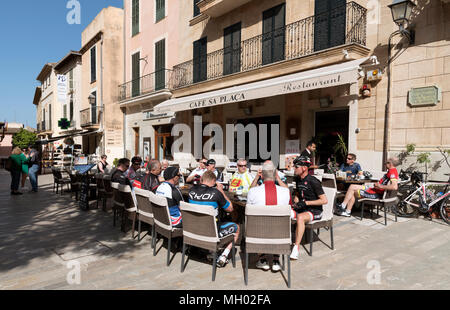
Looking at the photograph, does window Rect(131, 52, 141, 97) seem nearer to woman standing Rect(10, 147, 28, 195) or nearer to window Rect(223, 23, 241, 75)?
window Rect(223, 23, 241, 75)

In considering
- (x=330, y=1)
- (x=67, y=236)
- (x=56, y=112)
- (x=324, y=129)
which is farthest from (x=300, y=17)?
(x=56, y=112)

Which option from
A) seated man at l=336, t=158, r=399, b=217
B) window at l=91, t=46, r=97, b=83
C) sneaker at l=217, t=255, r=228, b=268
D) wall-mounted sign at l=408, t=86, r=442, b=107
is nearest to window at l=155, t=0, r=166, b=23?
window at l=91, t=46, r=97, b=83

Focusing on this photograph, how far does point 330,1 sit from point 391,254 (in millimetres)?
7421

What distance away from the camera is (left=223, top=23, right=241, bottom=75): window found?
11447 mm

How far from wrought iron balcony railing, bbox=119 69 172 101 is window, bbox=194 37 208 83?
203cm

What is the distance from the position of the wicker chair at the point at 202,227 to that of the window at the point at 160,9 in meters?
14.9

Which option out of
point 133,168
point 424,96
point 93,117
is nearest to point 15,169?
point 133,168

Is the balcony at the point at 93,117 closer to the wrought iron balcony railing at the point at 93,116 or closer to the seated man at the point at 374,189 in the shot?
the wrought iron balcony railing at the point at 93,116

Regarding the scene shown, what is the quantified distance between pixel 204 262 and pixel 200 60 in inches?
430

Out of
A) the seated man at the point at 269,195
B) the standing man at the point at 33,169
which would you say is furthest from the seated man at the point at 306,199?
the standing man at the point at 33,169

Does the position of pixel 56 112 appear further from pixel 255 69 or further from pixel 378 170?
pixel 378 170

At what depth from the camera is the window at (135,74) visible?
57.7ft

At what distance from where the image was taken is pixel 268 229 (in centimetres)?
326

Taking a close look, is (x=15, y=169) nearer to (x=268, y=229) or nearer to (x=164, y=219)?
(x=164, y=219)
